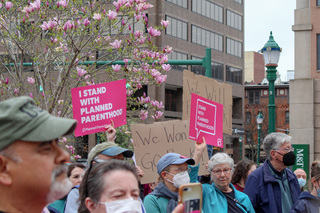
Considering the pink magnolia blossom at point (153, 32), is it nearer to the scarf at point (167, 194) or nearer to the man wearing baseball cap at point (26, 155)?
the scarf at point (167, 194)

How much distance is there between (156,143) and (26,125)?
15.4 ft

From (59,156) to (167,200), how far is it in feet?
9.62

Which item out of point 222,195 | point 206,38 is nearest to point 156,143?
point 222,195

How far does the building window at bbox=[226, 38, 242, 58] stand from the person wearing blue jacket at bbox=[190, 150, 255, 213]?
5899 cm

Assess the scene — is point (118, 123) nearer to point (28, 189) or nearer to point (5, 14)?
point (28, 189)

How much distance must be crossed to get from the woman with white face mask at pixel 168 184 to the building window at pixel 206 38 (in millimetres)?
52917

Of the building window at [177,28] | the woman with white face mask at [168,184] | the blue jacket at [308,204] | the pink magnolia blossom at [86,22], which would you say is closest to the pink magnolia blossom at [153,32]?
the pink magnolia blossom at [86,22]

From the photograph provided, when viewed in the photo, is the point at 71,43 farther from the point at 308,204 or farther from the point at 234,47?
the point at 234,47

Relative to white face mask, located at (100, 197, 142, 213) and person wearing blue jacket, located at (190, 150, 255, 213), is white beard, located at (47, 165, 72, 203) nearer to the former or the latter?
white face mask, located at (100, 197, 142, 213)

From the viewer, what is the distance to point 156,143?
6.65 m

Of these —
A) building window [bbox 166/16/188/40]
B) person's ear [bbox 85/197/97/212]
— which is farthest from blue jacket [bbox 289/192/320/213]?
building window [bbox 166/16/188/40]

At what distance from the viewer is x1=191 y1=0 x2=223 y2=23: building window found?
191 ft

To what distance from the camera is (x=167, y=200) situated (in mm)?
4945

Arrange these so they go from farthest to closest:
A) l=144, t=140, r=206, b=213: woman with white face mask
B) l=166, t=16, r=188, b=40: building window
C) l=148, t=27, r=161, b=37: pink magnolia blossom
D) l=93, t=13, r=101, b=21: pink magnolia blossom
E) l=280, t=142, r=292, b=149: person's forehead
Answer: l=166, t=16, r=188, b=40: building window
l=148, t=27, r=161, b=37: pink magnolia blossom
l=93, t=13, r=101, b=21: pink magnolia blossom
l=280, t=142, r=292, b=149: person's forehead
l=144, t=140, r=206, b=213: woman with white face mask
